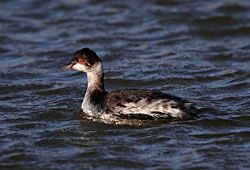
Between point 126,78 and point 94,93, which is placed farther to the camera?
point 126,78

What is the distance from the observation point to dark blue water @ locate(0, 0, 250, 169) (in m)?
9.95

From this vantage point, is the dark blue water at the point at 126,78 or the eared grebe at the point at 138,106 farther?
the eared grebe at the point at 138,106

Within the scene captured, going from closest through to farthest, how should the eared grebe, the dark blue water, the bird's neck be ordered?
1. the dark blue water
2. the eared grebe
3. the bird's neck

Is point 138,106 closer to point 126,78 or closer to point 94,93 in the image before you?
point 94,93

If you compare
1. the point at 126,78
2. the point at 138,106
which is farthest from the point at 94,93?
the point at 126,78

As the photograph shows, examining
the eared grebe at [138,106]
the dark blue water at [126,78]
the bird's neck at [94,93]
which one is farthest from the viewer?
the bird's neck at [94,93]

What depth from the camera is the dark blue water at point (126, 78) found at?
9.95 m

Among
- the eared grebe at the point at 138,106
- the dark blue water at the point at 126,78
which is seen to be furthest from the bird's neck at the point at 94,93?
the dark blue water at the point at 126,78

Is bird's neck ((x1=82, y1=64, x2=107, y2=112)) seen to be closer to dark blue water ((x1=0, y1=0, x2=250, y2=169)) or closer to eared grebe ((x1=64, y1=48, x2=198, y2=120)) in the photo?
eared grebe ((x1=64, y1=48, x2=198, y2=120))

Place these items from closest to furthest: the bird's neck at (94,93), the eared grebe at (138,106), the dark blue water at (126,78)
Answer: the dark blue water at (126,78) → the eared grebe at (138,106) → the bird's neck at (94,93)

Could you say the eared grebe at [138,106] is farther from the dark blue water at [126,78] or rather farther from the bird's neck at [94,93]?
the dark blue water at [126,78]

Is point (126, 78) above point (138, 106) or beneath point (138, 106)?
above

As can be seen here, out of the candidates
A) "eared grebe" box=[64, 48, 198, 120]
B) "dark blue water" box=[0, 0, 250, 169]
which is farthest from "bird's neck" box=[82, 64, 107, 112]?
"dark blue water" box=[0, 0, 250, 169]

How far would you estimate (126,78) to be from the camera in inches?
540
